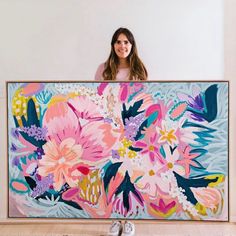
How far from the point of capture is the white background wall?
266 centimetres

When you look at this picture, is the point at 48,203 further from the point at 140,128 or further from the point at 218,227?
the point at 218,227

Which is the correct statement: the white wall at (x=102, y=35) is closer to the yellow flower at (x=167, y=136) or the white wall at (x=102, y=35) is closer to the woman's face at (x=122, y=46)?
the woman's face at (x=122, y=46)

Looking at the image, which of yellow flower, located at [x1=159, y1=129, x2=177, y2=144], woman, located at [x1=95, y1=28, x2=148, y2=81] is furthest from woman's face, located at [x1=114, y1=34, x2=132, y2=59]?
yellow flower, located at [x1=159, y1=129, x2=177, y2=144]

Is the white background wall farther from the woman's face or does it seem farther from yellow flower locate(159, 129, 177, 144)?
yellow flower locate(159, 129, 177, 144)

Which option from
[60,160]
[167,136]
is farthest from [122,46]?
[60,160]

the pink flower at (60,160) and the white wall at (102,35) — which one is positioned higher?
the white wall at (102,35)

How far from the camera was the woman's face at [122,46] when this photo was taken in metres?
2.63

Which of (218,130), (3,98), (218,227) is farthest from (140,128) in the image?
(3,98)

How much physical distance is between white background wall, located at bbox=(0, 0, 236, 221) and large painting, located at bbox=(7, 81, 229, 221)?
38cm

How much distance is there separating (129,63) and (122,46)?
0.44 ft

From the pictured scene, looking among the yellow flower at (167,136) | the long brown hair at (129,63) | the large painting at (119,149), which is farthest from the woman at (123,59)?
the yellow flower at (167,136)

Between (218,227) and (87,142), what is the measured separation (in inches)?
44.7

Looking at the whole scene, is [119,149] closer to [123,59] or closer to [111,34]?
[123,59]

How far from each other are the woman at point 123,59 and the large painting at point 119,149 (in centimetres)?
28
